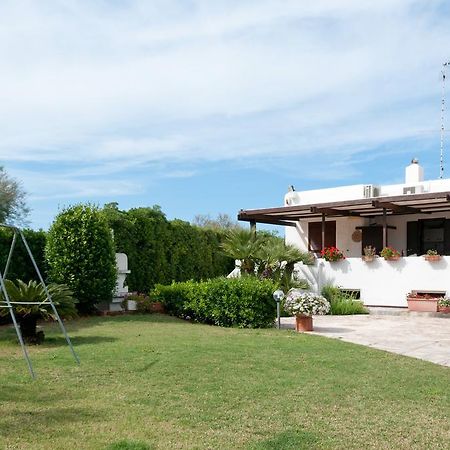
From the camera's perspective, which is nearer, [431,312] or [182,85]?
[182,85]

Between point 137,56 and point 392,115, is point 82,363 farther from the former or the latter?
point 392,115

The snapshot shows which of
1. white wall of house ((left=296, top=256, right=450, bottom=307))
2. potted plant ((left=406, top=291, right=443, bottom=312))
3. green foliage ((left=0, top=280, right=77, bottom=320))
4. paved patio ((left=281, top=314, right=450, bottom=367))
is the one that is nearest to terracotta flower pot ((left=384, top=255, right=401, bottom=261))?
white wall of house ((left=296, top=256, right=450, bottom=307))

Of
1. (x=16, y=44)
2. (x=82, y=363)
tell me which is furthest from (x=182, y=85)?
(x=82, y=363)

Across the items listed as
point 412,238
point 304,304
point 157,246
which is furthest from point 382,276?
point 157,246

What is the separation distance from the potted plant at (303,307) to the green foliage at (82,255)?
184 inches

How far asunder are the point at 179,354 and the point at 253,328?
4566mm

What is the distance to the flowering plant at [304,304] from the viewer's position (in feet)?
49.1

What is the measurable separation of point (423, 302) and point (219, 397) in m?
13.0

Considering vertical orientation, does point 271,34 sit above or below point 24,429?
above

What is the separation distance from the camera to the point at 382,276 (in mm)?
19578

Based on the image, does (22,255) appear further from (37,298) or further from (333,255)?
(333,255)

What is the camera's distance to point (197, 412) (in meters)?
5.69

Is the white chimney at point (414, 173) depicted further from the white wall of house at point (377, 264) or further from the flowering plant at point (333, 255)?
the flowering plant at point (333, 255)

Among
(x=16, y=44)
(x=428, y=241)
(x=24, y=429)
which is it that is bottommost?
(x=24, y=429)
